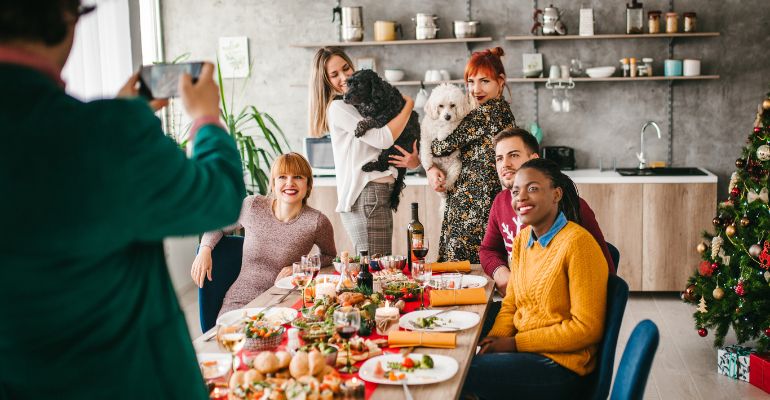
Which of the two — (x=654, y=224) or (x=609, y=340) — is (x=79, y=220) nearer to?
(x=609, y=340)

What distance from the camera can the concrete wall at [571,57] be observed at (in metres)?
5.24

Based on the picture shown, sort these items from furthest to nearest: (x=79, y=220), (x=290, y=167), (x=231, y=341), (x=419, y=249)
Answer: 1. (x=290, y=167)
2. (x=419, y=249)
3. (x=231, y=341)
4. (x=79, y=220)

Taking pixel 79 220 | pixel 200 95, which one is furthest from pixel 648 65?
pixel 79 220

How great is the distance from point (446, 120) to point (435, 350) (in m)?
2.05

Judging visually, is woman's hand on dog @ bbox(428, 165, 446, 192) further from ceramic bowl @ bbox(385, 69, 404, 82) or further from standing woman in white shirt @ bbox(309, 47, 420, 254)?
ceramic bowl @ bbox(385, 69, 404, 82)

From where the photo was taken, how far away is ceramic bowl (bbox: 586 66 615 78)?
5199 millimetres

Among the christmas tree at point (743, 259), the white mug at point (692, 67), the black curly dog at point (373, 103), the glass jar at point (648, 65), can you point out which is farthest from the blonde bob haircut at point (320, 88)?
the white mug at point (692, 67)

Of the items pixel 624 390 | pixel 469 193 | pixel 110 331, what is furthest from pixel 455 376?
pixel 469 193

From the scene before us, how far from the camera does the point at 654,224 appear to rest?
4.93 meters

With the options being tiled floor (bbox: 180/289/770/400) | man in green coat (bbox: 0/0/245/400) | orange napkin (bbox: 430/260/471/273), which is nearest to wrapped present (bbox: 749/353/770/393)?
tiled floor (bbox: 180/289/770/400)

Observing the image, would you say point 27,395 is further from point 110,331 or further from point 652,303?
point 652,303

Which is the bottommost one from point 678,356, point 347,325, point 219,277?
point 678,356

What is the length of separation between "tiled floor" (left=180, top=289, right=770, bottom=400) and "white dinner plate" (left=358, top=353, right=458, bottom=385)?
1915 mm

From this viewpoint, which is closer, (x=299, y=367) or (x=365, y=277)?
(x=299, y=367)
